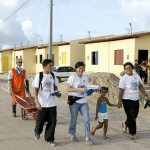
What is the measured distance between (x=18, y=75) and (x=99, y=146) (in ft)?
13.2

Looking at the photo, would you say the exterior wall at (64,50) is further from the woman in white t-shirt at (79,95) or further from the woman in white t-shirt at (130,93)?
the woman in white t-shirt at (79,95)

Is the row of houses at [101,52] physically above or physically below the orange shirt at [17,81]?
above

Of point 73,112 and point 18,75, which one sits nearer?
point 73,112

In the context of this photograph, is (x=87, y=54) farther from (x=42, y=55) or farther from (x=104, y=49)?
(x=42, y=55)

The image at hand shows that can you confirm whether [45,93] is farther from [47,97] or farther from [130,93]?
[130,93]

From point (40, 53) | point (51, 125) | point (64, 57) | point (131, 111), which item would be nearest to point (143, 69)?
point (131, 111)

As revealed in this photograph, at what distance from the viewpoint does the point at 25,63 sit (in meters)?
45.1

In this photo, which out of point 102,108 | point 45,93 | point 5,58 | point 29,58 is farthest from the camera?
point 5,58

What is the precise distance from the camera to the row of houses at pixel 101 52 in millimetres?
22734

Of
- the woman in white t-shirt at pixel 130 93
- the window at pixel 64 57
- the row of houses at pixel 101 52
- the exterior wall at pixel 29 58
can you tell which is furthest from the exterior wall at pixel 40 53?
the woman in white t-shirt at pixel 130 93

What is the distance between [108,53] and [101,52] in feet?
3.66

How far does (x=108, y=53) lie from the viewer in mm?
26344

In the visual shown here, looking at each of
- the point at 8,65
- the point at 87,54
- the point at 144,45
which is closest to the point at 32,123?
the point at 144,45

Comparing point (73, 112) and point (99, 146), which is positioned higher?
point (73, 112)
